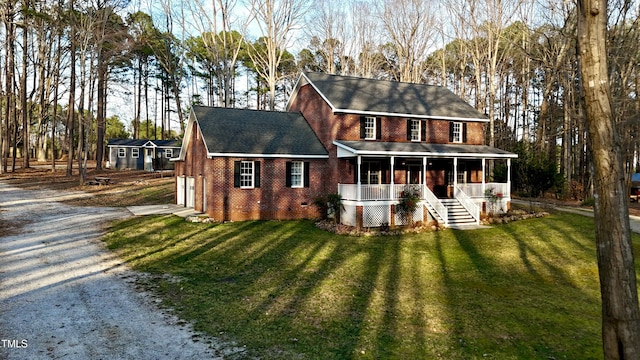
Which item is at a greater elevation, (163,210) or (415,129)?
(415,129)

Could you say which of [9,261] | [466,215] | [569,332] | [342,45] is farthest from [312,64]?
[569,332]

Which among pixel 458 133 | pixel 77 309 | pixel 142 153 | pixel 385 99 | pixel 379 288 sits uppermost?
pixel 385 99

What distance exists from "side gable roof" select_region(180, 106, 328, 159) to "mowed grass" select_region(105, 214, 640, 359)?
164 inches

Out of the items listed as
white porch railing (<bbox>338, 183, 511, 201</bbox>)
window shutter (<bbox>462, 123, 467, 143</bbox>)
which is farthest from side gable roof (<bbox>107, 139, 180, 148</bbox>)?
window shutter (<bbox>462, 123, 467, 143</bbox>)

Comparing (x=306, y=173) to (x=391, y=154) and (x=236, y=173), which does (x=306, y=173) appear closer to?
(x=236, y=173)

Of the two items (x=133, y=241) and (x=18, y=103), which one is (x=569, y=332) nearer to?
(x=133, y=241)

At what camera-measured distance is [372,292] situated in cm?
1045

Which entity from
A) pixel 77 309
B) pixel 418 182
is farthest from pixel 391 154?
pixel 77 309

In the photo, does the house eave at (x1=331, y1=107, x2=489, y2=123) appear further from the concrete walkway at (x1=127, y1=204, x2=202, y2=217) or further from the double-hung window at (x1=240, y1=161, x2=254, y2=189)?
the concrete walkway at (x1=127, y1=204, x2=202, y2=217)

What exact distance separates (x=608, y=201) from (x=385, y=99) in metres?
20.6

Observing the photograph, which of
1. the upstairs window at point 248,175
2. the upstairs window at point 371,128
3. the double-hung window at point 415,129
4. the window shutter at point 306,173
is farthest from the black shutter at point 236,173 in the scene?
the double-hung window at point 415,129

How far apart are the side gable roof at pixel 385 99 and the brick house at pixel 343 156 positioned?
0.08 m

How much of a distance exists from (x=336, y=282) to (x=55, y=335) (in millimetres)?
6559

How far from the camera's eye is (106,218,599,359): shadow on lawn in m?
7.38
